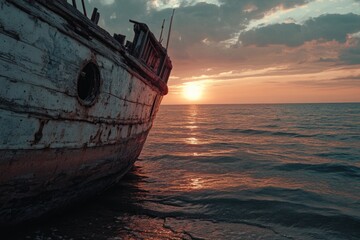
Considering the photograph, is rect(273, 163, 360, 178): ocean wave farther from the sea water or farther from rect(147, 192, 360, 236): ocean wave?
rect(147, 192, 360, 236): ocean wave

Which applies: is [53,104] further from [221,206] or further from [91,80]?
[221,206]

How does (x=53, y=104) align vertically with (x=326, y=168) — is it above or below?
above

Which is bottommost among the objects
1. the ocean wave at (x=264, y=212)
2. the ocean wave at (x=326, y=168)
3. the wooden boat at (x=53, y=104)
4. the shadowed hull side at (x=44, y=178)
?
the ocean wave at (x=326, y=168)

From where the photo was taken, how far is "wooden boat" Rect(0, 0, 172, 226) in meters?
2.81

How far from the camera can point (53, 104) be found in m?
3.29

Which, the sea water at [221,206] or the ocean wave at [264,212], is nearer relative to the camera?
the sea water at [221,206]

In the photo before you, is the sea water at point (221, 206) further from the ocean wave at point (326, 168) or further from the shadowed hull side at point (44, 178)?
the shadowed hull side at point (44, 178)

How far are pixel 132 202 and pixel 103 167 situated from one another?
5.28 feet

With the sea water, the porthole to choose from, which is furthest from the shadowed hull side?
the porthole

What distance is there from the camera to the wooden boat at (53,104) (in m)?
2.81

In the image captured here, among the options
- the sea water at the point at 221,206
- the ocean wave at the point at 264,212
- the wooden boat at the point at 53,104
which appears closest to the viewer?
the wooden boat at the point at 53,104

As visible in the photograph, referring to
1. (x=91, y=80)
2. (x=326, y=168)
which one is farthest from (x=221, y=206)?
(x=326, y=168)

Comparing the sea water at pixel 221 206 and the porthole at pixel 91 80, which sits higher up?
the porthole at pixel 91 80

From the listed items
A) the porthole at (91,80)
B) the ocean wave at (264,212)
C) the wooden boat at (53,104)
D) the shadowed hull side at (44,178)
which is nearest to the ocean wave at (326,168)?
the ocean wave at (264,212)
